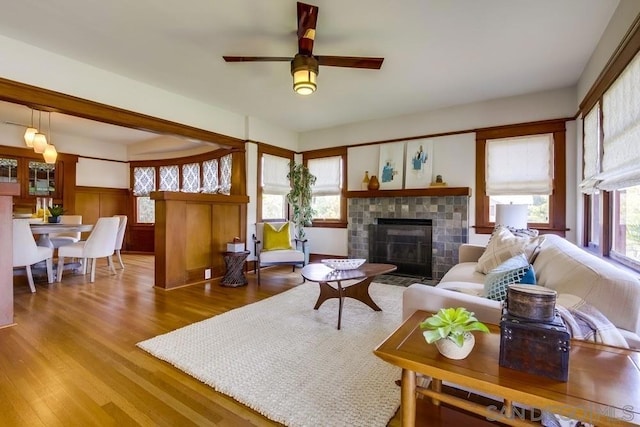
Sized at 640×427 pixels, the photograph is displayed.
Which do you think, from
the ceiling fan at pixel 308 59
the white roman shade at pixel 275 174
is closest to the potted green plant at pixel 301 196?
the white roman shade at pixel 275 174

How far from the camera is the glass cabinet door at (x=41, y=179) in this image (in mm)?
6031

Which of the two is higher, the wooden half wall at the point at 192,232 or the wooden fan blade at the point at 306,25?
the wooden fan blade at the point at 306,25

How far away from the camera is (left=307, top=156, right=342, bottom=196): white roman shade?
5.83 m

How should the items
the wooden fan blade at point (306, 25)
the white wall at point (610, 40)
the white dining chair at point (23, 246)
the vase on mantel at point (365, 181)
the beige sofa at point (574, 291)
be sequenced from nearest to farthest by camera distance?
1. the beige sofa at point (574, 291)
2. the white wall at point (610, 40)
3. the wooden fan blade at point (306, 25)
4. the white dining chair at point (23, 246)
5. the vase on mantel at point (365, 181)

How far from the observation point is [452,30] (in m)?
2.66

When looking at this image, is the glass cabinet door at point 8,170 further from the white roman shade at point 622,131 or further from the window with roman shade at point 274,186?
the white roman shade at point 622,131

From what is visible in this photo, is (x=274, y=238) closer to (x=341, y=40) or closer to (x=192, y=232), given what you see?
(x=192, y=232)

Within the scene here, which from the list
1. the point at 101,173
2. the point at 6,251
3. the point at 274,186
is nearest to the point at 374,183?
the point at 274,186

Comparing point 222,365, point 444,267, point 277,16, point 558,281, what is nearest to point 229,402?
point 222,365

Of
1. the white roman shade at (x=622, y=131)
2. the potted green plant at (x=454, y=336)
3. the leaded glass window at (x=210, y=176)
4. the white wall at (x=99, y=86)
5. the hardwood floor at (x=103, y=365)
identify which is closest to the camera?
the potted green plant at (x=454, y=336)

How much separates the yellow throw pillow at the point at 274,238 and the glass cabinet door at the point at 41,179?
507 cm

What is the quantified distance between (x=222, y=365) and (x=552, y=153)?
4743mm

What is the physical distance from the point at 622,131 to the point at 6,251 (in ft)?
17.4

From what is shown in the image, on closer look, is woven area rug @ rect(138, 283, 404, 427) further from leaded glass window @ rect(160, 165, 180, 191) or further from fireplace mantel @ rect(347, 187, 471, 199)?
A: leaded glass window @ rect(160, 165, 180, 191)
